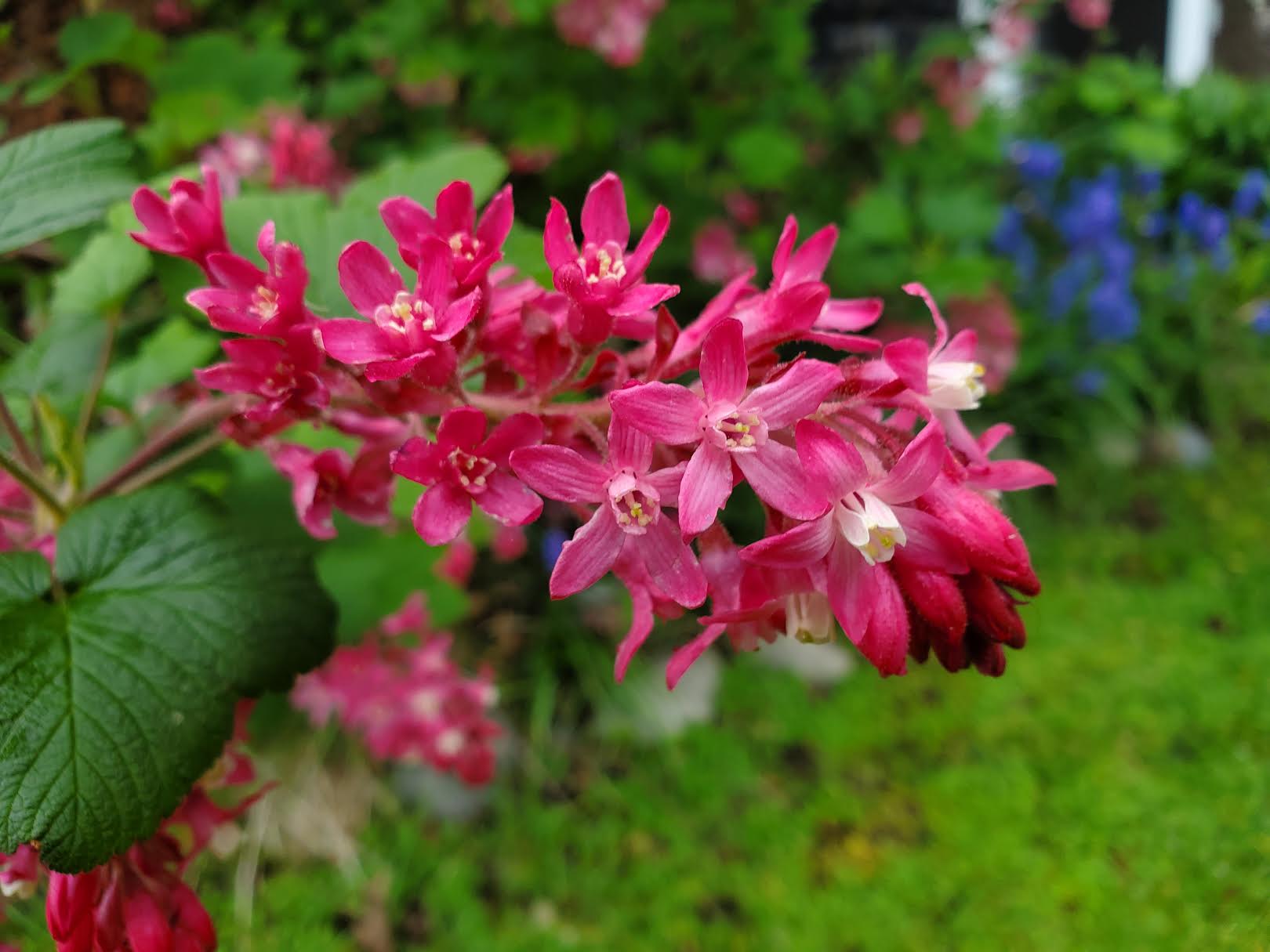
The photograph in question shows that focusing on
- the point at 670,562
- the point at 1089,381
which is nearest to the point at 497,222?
the point at 670,562

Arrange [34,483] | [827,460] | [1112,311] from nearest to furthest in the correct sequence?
[827,460], [34,483], [1112,311]

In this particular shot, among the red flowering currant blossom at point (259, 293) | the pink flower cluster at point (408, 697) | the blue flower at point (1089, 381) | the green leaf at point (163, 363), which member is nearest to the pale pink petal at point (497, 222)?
the red flowering currant blossom at point (259, 293)

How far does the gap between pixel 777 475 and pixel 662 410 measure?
2.9 inches

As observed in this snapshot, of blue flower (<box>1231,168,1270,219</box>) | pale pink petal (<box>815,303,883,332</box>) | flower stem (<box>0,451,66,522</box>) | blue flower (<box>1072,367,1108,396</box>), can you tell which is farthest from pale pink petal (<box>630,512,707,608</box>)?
blue flower (<box>1072,367,1108,396</box>)

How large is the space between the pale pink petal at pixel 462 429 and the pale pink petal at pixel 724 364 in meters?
0.13

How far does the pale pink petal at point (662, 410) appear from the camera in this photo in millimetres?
479

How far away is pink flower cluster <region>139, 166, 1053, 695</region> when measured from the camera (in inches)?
19.6

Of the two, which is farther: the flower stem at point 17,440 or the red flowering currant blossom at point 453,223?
the flower stem at point 17,440

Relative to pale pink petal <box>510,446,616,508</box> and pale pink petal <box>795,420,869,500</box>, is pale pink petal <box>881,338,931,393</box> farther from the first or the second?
pale pink petal <box>510,446,616,508</box>

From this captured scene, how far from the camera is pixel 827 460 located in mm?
484

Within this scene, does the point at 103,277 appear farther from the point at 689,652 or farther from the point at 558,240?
the point at 689,652

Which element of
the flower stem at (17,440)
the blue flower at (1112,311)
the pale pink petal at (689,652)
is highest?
the flower stem at (17,440)

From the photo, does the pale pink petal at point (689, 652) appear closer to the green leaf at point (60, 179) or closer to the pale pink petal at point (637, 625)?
the pale pink petal at point (637, 625)

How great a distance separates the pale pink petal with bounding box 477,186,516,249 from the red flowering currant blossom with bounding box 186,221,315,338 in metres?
0.12
